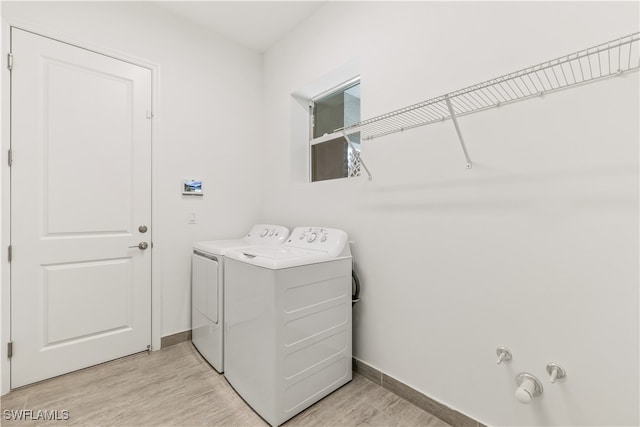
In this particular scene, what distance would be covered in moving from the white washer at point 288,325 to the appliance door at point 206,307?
124 mm

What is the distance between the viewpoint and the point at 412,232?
1.66 meters

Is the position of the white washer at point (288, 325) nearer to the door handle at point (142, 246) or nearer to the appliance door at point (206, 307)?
the appliance door at point (206, 307)

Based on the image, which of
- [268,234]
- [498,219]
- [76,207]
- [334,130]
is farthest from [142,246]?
[498,219]

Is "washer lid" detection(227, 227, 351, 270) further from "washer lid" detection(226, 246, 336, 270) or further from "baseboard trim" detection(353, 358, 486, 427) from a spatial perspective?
"baseboard trim" detection(353, 358, 486, 427)

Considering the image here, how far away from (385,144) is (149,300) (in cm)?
217

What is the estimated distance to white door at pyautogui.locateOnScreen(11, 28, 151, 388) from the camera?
1782 mm

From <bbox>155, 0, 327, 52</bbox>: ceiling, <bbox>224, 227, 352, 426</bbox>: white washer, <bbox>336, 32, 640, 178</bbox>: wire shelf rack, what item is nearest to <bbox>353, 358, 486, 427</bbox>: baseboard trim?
<bbox>224, 227, 352, 426</bbox>: white washer

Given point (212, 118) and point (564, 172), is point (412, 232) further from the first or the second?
point (212, 118)

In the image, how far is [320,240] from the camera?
1.97m

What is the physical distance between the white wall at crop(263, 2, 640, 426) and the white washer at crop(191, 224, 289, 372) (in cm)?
79

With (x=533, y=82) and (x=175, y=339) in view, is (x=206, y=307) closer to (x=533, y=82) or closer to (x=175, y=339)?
(x=175, y=339)

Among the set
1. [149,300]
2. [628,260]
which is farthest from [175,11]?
[628,260]

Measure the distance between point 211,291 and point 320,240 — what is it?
880 mm

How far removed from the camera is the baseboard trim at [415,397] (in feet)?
4.78
